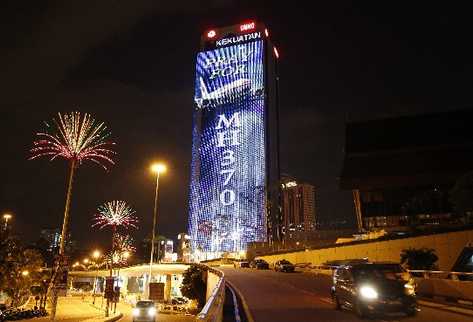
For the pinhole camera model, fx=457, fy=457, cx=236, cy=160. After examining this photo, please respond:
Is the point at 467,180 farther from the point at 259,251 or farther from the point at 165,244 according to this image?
the point at 165,244

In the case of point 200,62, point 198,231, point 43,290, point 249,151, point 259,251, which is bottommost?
point 43,290

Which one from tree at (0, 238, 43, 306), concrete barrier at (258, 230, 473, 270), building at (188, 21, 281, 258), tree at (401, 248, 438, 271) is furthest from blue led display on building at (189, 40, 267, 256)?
tree at (401, 248, 438, 271)

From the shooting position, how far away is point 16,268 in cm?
6041

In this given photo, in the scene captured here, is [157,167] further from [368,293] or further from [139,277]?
[139,277]

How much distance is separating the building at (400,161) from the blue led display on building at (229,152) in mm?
66602

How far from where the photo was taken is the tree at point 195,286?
7075 cm

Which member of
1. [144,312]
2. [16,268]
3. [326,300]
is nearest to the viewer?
[326,300]

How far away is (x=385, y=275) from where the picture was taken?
1561cm

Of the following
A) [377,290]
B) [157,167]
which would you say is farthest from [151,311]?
[377,290]

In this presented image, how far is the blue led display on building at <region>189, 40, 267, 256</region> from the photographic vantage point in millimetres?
162125

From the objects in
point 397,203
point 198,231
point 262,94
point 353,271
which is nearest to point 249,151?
point 262,94

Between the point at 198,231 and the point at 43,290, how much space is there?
94.8 metres

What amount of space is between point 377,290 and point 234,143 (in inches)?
6080

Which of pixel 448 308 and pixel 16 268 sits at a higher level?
pixel 16 268
